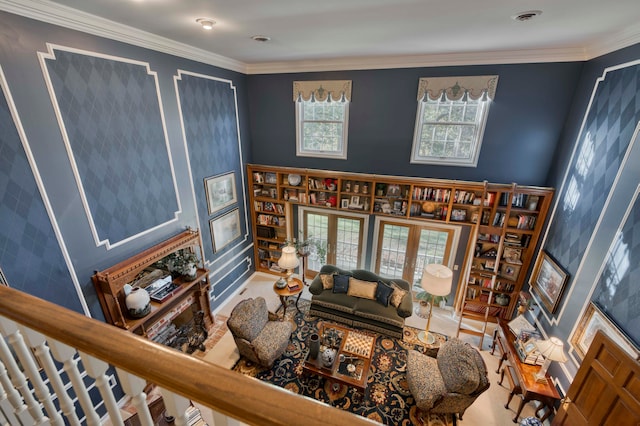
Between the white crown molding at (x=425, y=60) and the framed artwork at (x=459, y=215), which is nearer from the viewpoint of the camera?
the white crown molding at (x=425, y=60)

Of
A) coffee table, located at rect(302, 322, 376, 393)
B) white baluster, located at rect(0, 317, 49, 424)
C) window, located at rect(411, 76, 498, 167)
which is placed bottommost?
coffee table, located at rect(302, 322, 376, 393)

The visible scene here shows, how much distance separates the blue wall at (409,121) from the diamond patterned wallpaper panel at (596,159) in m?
0.55

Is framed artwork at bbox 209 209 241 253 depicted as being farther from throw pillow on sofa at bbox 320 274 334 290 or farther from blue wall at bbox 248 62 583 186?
throw pillow on sofa at bbox 320 274 334 290

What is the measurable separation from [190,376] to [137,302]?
323 centimetres

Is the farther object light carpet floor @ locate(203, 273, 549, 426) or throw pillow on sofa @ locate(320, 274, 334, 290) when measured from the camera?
throw pillow on sofa @ locate(320, 274, 334, 290)

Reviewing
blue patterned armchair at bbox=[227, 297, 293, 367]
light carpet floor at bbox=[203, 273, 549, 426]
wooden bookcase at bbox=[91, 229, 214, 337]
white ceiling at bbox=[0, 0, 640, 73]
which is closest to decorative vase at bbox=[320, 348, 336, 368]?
blue patterned armchair at bbox=[227, 297, 293, 367]

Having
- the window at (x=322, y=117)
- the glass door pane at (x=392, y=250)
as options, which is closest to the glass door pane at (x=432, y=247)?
the glass door pane at (x=392, y=250)

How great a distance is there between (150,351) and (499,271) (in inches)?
201

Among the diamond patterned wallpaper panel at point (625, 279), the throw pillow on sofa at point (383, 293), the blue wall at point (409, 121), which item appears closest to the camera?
the diamond patterned wallpaper panel at point (625, 279)

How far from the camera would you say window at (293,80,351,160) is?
4777 mm

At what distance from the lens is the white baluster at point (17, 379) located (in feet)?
3.02

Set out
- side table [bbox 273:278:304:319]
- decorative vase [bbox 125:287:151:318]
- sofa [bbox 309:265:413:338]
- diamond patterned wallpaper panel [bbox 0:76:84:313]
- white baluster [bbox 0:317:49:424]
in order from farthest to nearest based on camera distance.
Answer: side table [bbox 273:278:304:319] → sofa [bbox 309:265:413:338] → decorative vase [bbox 125:287:151:318] → diamond patterned wallpaper panel [bbox 0:76:84:313] → white baluster [bbox 0:317:49:424]

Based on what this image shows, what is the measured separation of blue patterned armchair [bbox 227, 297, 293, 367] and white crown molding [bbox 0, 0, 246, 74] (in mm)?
3443

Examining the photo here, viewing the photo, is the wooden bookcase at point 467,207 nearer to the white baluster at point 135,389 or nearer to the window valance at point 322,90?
the window valance at point 322,90
